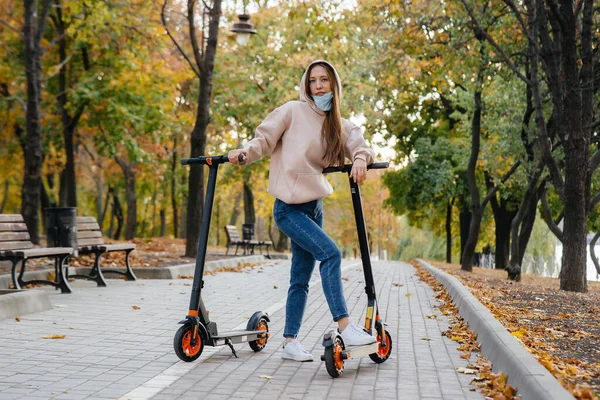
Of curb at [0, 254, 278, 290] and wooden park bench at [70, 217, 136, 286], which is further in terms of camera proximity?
wooden park bench at [70, 217, 136, 286]

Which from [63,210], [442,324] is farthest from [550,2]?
[63,210]

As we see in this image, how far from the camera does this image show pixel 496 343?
238 inches

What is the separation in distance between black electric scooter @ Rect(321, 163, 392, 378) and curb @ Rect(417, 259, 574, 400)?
80cm

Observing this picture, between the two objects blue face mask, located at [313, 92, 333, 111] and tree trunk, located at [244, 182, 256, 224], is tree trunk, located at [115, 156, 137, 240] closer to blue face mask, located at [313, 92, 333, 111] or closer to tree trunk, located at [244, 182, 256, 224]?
tree trunk, located at [244, 182, 256, 224]

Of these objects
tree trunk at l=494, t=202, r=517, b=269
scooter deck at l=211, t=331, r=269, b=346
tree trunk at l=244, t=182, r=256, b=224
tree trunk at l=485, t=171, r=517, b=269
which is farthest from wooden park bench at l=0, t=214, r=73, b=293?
tree trunk at l=244, t=182, r=256, b=224

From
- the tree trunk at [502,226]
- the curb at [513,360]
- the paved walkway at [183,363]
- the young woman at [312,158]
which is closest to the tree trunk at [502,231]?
the tree trunk at [502,226]

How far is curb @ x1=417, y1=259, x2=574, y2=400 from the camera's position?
435cm

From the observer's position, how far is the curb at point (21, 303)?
329 inches

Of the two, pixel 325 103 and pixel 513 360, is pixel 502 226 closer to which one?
pixel 325 103

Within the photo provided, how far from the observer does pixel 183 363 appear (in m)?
5.98

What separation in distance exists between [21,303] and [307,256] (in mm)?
3948

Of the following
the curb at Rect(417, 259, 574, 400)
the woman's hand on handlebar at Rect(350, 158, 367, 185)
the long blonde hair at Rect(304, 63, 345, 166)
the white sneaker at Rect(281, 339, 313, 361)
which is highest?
the long blonde hair at Rect(304, 63, 345, 166)

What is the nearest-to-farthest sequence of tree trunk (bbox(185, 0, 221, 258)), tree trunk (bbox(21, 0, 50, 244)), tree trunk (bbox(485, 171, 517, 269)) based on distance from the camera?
tree trunk (bbox(21, 0, 50, 244)) → tree trunk (bbox(185, 0, 221, 258)) → tree trunk (bbox(485, 171, 517, 269))

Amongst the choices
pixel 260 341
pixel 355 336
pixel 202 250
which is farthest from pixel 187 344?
pixel 355 336
